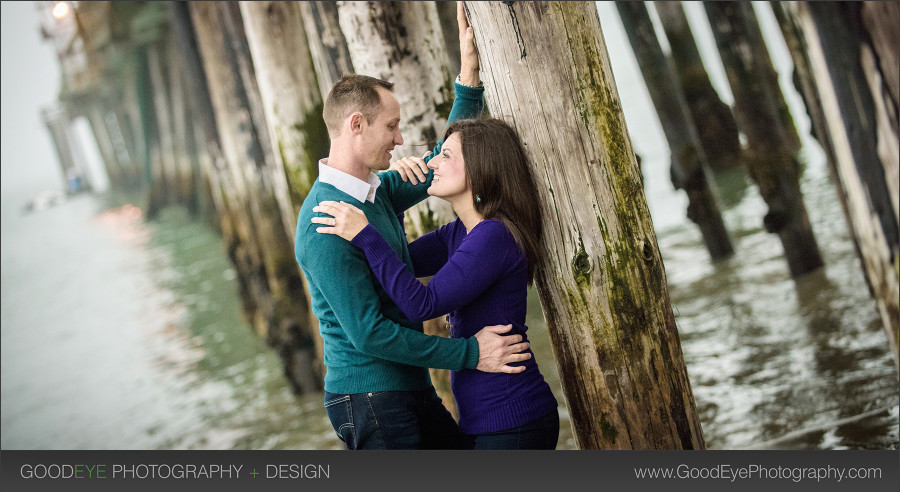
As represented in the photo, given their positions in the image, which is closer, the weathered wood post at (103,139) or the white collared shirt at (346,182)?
the white collared shirt at (346,182)

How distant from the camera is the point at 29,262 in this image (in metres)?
20.7

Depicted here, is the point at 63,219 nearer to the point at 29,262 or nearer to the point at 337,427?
the point at 29,262

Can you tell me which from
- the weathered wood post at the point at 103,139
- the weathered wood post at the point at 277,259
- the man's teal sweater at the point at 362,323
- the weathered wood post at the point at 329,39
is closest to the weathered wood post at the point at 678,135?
the weathered wood post at the point at 277,259

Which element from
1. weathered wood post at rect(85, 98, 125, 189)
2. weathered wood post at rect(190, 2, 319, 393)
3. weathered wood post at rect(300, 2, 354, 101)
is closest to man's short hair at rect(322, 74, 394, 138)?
weathered wood post at rect(300, 2, 354, 101)

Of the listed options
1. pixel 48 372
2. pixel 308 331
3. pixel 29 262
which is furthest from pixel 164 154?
pixel 308 331

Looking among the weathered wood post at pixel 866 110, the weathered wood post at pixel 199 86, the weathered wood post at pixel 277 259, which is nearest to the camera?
the weathered wood post at pixel 866 110

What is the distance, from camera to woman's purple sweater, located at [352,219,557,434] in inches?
88.7

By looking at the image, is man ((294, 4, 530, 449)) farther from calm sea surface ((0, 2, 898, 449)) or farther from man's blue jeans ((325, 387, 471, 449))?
calm sea surface ((0, 2, 898, 449))

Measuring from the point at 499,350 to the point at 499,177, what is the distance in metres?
0.48

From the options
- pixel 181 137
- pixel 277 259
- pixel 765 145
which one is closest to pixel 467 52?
pixel 765 145

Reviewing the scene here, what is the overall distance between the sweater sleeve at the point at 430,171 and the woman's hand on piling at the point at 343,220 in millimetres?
455

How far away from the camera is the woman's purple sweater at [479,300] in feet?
7.39

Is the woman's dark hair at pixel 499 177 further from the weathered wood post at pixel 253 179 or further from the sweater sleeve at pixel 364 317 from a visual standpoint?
the weathered wood post at pixel 253 179

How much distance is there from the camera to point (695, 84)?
811 centimetres
